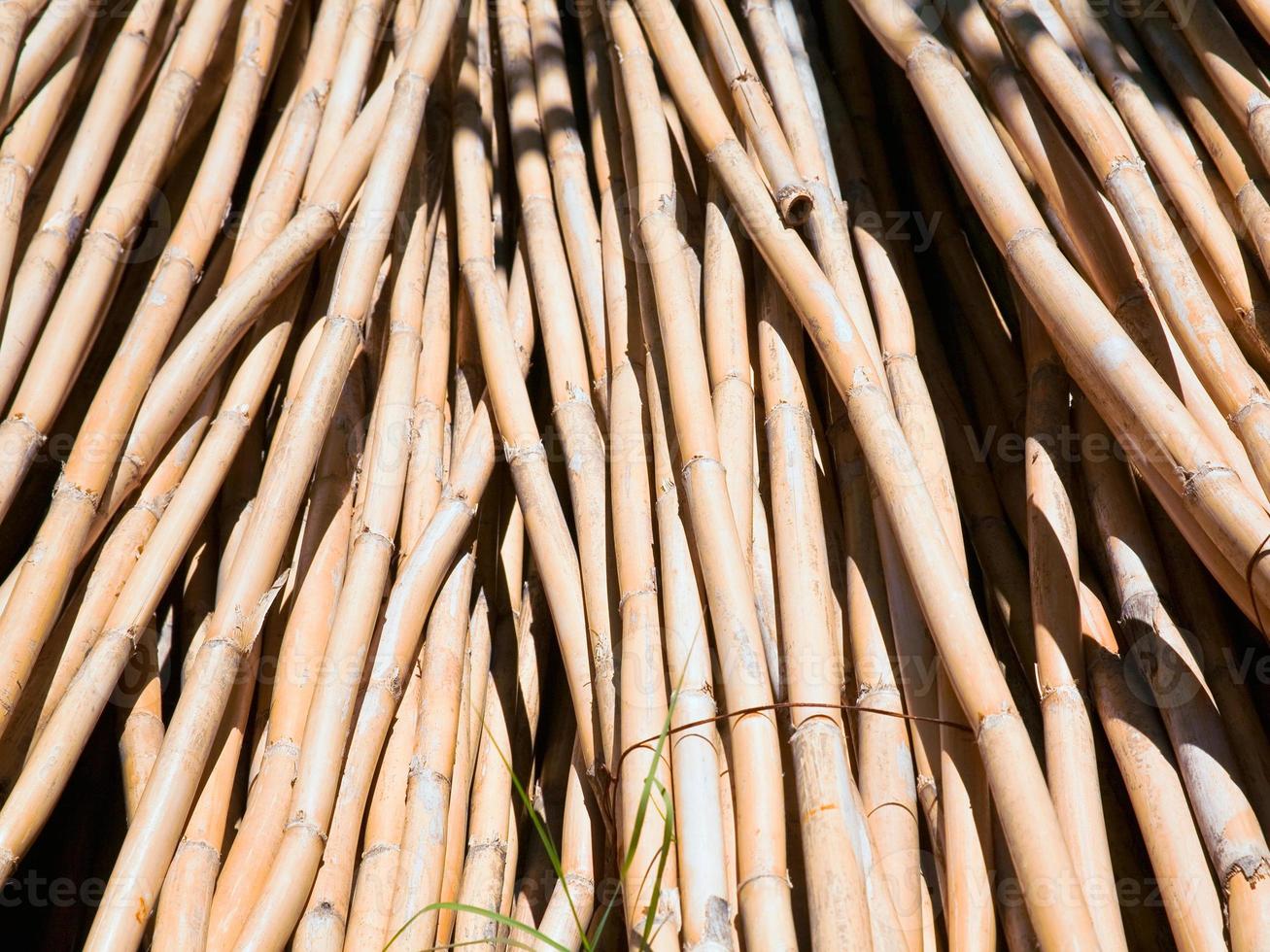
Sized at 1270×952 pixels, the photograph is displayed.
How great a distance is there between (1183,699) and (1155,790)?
0.30 ft

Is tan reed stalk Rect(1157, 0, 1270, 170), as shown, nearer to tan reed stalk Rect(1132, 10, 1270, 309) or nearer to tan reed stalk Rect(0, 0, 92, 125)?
tan reed stalk Rect(1132, 10, 1270, 309)

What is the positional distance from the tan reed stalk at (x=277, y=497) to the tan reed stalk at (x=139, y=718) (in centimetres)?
12

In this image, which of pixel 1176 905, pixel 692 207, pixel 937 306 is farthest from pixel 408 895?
pixel 937 306

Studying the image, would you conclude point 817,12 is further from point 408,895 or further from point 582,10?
point 408,895

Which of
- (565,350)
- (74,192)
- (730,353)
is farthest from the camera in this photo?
(74,192)

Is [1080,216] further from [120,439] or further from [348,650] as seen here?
[120,439]

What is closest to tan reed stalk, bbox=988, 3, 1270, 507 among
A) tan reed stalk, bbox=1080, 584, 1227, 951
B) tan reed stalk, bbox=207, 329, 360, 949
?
tan reed stalk, bbox=1080, 584, 1227, 951

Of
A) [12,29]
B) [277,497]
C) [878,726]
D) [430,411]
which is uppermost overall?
[12,29]

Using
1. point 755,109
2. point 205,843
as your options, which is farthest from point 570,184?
point 205,843

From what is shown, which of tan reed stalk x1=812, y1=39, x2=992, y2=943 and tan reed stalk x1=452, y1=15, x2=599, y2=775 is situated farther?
tan reed stalk x1=452, y1=15, x2=599, y2=775

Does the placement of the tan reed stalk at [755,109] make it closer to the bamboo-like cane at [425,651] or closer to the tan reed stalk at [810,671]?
the tan reed stalk at [810,671]

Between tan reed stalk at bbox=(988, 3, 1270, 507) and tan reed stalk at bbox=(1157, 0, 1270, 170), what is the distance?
0.63 ft

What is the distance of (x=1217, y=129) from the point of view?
4.90 ft

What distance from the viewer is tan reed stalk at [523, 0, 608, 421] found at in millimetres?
1575
